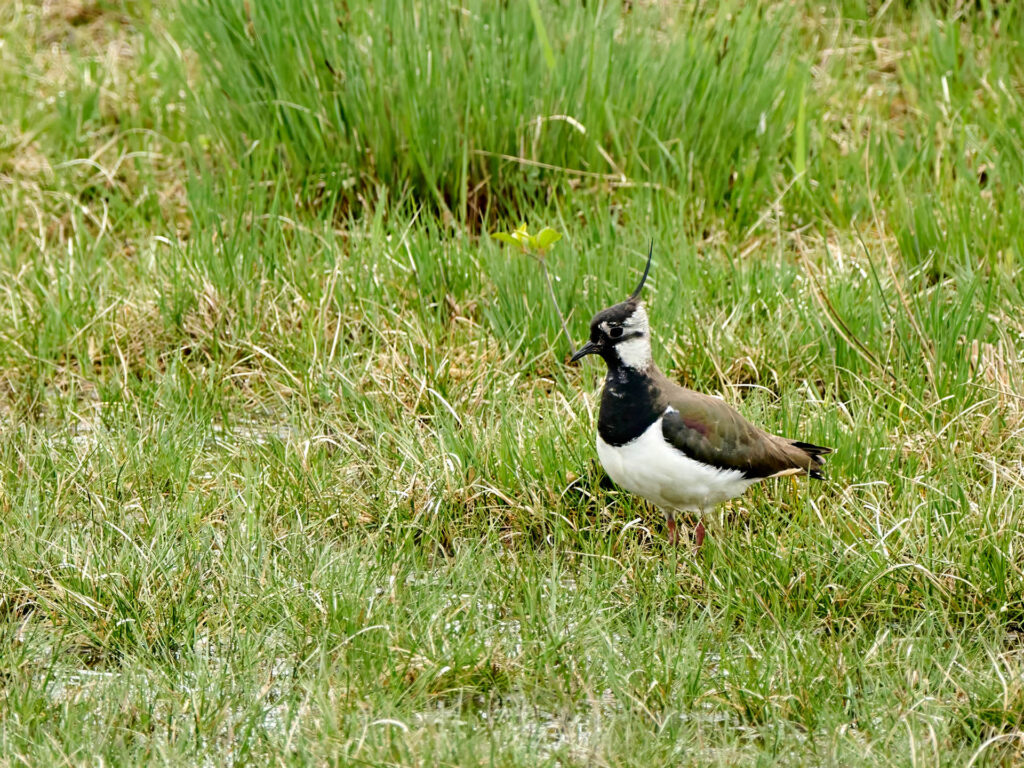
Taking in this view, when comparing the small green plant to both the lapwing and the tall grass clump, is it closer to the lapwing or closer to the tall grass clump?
the lapwing

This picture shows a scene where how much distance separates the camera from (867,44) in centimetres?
640

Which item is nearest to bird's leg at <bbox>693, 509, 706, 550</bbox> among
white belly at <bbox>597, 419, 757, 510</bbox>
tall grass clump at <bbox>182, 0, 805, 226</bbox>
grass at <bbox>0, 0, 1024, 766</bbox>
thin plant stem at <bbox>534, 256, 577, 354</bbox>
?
grass at <bbox>0, 0, 1024, 766</bbox>

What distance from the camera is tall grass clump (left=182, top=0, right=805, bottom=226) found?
5.20 meters

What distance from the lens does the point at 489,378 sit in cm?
433

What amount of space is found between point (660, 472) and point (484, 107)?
86.5 inches

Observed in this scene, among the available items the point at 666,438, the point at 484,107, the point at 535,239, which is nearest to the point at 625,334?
the point at 666,438

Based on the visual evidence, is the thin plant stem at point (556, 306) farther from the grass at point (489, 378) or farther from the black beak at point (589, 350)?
the black beak at point (589, 350)

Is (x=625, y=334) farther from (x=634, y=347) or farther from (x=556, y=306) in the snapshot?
(x=556, y=306)

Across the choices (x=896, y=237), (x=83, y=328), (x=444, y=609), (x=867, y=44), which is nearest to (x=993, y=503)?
(x=444, y=609)

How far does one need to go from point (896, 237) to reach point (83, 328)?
2892 millimetres

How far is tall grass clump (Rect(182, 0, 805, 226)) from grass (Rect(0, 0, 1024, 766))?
0.02 metres

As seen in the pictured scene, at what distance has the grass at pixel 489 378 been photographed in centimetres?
302

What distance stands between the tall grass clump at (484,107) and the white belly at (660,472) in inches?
70.7

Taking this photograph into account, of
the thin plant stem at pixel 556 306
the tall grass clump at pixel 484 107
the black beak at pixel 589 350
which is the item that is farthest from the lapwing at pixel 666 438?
the tall grass clump at pixel 484 107
